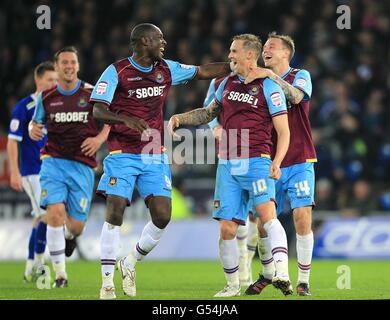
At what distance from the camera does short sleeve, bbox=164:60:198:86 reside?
403 inches

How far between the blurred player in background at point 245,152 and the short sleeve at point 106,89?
66 centimetres

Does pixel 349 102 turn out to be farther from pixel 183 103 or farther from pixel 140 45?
pixel 140 45

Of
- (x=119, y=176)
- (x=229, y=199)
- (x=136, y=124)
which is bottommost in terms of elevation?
(x=229, y=199)

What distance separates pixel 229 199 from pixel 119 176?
111 cm

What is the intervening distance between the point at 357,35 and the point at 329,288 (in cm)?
1100

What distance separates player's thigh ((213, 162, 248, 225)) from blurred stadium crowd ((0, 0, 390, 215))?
8.44 metres

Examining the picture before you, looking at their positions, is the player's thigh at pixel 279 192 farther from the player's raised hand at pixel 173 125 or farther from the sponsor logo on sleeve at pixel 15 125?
the sponsor logo on sleeve at pixel 15 125

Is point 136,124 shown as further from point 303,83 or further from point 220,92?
point 303,83

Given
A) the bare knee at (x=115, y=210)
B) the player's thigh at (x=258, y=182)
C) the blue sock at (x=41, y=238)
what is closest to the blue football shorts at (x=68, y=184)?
the blue sock at (x=41, y=238)

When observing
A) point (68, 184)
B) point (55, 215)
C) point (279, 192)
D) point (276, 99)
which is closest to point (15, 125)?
point (68, 184)

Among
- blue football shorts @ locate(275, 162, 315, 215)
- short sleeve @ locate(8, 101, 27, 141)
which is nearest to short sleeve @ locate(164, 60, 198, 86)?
blue football shorts @ locate(275, 162, 315, 215)

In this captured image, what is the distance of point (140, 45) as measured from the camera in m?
9.88

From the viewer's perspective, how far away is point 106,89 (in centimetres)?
964
